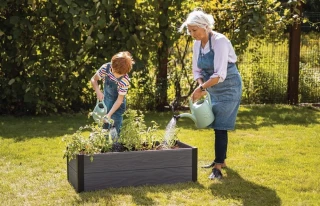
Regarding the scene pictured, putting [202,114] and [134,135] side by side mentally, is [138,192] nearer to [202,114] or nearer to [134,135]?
[134,135]

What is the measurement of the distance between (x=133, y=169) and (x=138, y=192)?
22cm

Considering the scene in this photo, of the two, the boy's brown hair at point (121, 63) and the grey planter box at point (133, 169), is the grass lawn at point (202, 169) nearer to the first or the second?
the grey planter box at point (133, 169)

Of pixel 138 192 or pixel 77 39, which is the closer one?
pixel 138 192

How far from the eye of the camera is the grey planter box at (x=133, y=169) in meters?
4.53

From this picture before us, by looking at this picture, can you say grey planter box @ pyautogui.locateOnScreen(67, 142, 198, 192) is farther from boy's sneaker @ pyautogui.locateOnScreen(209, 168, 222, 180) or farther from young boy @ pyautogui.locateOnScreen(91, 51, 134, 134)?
young boy @ pyautogui.locateOnScreen(91, 51, 134, 134)

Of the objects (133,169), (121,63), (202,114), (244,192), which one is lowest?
(244,192)

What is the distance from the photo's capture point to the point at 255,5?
871cm

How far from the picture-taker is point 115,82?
5082 millimetres

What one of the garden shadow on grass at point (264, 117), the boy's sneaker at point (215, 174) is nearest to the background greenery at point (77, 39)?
the garden shadow on grass at point (264, 117)

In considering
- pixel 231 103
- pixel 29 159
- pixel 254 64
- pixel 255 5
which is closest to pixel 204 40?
pixel 231 103

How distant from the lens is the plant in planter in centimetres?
454

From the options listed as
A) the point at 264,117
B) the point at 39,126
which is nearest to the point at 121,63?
the point at 39,126

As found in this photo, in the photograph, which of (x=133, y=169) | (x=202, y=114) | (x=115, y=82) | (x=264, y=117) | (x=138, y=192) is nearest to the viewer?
(x=138, y=192)

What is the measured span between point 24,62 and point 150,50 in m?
1.79
